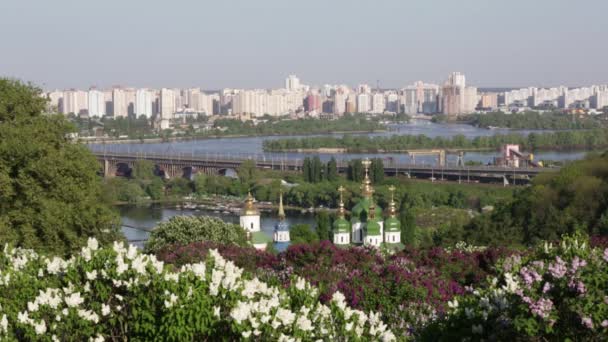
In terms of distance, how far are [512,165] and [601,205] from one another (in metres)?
17.3

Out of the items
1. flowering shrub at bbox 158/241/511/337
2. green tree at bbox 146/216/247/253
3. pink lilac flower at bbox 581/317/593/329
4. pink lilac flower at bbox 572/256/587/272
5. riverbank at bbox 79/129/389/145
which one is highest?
pink lilac flower at bbox 572/256/587/272

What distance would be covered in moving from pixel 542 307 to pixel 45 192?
414 centimetres

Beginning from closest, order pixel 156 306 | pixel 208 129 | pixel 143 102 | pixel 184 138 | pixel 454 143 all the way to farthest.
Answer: pixel 156 306 → pixel 454 143 → pixel 184 138 → pixel 208 129 → pixel 143 102

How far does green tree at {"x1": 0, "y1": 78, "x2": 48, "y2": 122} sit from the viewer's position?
6637mm

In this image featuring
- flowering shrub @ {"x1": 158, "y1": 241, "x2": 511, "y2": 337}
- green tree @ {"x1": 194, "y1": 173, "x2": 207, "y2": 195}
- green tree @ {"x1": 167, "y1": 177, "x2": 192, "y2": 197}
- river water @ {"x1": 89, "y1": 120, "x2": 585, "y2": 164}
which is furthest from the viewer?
river water @ {"x1": 89, "y1": 120, "x2": 585, "y2": 164}

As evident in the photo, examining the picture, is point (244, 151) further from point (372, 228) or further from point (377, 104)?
point (377, 104)

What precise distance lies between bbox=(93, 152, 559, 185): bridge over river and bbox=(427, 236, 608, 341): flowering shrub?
68.6 ft

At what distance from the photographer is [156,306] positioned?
307 cm

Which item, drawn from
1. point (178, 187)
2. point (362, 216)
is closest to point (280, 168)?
point (178, 187)

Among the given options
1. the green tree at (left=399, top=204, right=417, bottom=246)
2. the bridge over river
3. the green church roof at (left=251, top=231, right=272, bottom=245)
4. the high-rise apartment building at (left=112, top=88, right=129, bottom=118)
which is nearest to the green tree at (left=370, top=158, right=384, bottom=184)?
the bridge over river

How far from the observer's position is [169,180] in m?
27.4

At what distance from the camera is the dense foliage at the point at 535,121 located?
53875 millimetres

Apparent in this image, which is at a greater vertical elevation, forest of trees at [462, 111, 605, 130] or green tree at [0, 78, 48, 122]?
green tree at [0, 78, 48, 122]

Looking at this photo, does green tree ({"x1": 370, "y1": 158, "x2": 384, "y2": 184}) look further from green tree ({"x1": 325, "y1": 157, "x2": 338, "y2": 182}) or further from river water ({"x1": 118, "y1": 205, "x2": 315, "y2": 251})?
river water ({"x1": 118, "y1": 205, "x2": 315, "y2": 251})
